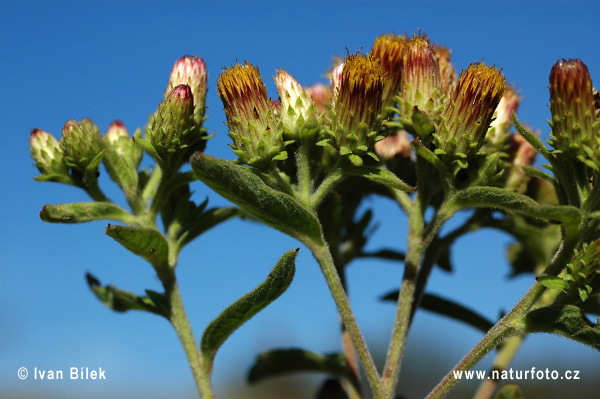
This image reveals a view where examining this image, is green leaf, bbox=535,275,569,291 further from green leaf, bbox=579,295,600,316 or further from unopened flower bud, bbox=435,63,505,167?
green leaf, bbox=579,295,600,316

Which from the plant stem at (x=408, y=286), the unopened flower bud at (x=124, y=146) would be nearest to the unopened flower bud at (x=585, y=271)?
the plant stem at (x=408, y=286)

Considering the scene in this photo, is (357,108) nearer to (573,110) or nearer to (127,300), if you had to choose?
(573,110)

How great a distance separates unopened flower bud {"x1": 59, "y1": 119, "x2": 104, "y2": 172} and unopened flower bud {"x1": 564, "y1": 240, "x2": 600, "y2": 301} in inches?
119

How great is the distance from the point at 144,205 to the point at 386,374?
6.55ft

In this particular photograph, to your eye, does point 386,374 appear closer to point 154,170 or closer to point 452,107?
point 452,107

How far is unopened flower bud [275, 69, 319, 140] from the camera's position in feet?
Answer: 12.9

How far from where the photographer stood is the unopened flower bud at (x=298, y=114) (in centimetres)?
394

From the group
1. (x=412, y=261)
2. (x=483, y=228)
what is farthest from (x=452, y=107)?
(x=483, y=228)

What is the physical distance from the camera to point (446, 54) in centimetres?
491

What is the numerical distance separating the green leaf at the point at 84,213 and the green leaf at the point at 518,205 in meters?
2.22

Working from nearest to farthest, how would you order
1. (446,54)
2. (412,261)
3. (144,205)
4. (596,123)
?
(596,123)
(412,261)
(144,205)
(446,54)

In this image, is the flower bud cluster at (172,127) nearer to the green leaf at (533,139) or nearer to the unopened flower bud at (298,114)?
the unopened flower bud at (298,114)

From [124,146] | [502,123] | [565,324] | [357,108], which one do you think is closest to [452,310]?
[502,123]

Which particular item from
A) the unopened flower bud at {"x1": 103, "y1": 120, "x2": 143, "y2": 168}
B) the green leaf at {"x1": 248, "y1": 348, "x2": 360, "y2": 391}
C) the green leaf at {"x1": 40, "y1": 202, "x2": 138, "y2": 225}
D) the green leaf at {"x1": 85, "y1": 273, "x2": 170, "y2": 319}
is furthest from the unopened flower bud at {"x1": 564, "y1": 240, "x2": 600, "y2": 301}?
the unopened flower bud at {"x1": 103, "y1": 120, "x2": 143, "y2": 168}
